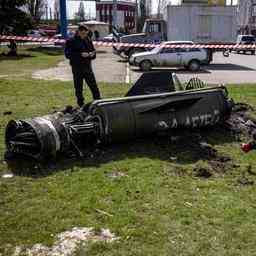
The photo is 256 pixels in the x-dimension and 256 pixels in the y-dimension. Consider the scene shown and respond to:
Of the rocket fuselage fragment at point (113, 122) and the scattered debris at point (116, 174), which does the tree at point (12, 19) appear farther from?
the scattered debris at point (116, 174)

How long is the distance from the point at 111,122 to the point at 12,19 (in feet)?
92.0

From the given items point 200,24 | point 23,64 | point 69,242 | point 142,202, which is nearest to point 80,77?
point 142,202

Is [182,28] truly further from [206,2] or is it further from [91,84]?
[91,84]

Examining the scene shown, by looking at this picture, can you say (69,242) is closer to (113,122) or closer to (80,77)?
(113,122)

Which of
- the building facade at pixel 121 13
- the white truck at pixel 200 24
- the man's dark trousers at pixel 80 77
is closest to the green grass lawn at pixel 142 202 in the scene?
the man's dark trousers at pixel 80 77

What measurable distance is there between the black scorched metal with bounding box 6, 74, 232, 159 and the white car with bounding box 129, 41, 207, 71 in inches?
589

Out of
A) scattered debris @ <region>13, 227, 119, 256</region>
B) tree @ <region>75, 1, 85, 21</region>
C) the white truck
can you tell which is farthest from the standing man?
tree @ <region>75, 1, 85, 21</region>

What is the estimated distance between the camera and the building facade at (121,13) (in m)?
84.0

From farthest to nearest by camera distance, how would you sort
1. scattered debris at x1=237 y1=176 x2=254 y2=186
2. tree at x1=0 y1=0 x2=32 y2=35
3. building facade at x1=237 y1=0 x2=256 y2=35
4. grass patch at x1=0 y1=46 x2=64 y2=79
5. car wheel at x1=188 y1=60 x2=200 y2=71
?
building facade at x1=237 y1=0 x2=256 y2=35 → tree at x1=0 y1=0 x2=32 y2=35 → car wheel at x1=188 y1=60 x2=200 y2=71 → grass patch at x1=0 y1=46 x2=64 y2=79 → scattered debris at x1=237 y1=176 x2=254 y2=186

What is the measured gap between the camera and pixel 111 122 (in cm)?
652

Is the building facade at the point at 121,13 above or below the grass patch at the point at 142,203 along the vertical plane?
above

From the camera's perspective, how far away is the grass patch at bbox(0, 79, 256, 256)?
412 cm

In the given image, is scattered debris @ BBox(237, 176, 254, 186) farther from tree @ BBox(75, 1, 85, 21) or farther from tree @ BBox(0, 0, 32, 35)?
tree @ BBox(75, 1, 85, 21)

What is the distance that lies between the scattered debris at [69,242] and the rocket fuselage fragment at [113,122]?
1976 mm
